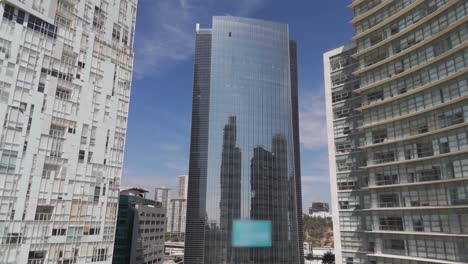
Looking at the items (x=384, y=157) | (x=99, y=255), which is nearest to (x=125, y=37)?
(x=99, y=255)

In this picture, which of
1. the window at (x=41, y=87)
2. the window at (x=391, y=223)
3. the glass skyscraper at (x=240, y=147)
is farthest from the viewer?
the glass skyscraper at (x=240, y=147)

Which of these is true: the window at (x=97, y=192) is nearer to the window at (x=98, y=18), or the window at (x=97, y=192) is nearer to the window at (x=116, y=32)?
the window at (x=116, y=32)

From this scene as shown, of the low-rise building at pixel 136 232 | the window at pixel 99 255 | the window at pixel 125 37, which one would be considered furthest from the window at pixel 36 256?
the low-rise building at pixel 136 232

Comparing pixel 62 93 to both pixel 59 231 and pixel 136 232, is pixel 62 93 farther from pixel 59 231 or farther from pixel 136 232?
pixel 136 232

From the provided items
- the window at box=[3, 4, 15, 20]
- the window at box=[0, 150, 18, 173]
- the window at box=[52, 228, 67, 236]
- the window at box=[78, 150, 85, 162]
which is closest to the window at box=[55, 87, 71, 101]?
the window at box=[78, 150, 85, 162]

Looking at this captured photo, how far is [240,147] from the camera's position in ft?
395

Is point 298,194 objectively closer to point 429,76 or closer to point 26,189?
point 429,76

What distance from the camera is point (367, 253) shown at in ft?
170

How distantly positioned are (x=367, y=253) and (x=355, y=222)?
17.9ft

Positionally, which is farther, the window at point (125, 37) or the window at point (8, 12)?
the window at point (125, 37)

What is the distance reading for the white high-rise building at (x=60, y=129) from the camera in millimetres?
37094

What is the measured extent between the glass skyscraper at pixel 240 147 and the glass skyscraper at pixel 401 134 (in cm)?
6065

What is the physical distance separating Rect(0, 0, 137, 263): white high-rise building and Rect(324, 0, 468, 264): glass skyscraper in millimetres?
40074

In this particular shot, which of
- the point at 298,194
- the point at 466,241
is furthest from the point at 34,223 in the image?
the point at 298,194
